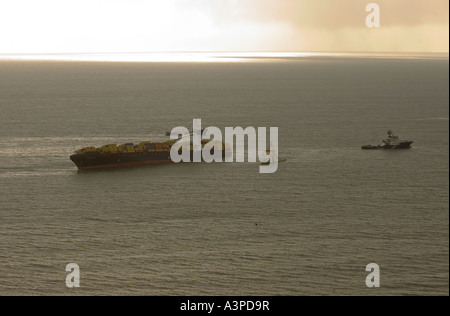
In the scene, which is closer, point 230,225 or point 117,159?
point 230,225

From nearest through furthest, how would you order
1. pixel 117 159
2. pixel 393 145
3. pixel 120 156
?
pixel 117 159 → pixel 120 156 → pixel 393 145

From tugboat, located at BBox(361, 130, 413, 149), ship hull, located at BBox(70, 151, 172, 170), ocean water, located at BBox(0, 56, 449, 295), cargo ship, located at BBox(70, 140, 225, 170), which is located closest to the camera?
ocean water, located at BBox(0, 56, 449, 295)

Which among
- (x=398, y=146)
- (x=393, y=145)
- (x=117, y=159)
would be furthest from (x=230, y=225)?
(x=398, y=146)

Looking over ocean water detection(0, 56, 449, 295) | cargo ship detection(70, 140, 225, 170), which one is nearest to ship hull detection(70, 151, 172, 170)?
cargo ship detection(70, 140, 225, 170)

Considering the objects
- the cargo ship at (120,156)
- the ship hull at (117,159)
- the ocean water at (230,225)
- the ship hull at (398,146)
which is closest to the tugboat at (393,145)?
the ship hull at (398,146)

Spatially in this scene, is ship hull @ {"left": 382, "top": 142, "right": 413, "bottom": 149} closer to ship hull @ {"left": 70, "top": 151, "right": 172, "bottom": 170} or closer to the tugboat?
the tugboat

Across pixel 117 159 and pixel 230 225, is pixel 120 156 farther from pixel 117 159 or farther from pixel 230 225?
pixel 230 225

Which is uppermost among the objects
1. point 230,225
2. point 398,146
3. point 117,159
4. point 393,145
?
point 393,145
